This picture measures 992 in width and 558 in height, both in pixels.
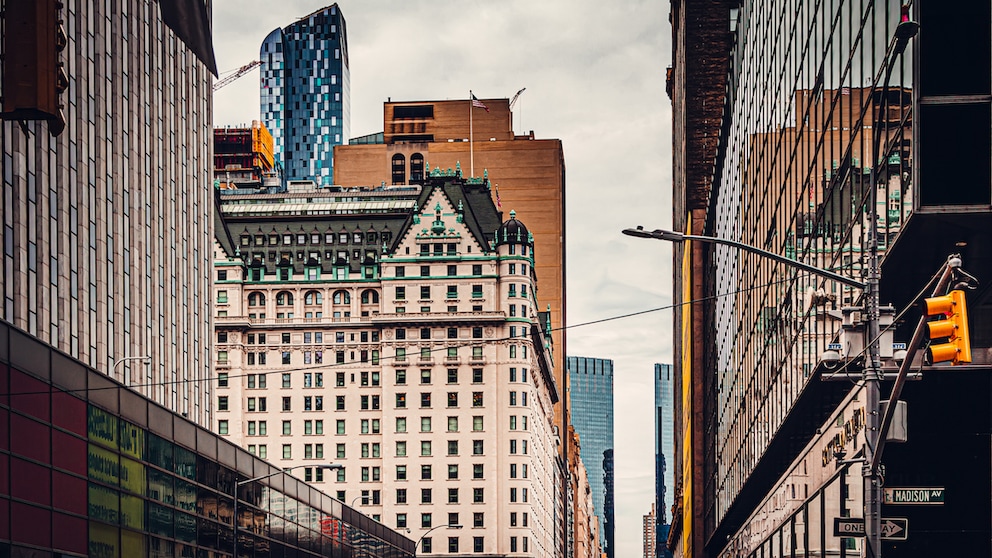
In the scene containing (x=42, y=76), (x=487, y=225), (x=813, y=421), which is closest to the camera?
(x=42, y=76)

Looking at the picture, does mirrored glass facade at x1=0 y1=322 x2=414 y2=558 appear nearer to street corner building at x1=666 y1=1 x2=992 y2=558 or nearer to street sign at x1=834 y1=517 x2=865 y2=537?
street corner building at x1=666 y1=1 x2=992 y2=558

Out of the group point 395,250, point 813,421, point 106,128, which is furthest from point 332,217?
point 813,421

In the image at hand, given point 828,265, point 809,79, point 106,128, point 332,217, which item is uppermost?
point 332,217

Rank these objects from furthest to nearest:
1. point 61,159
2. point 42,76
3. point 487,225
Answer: point 487,225 < point 61,159 < point 42,76

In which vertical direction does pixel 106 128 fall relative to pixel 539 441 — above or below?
above

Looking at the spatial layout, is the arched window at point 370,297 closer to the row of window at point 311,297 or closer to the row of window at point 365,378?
the row of window at point 311,297

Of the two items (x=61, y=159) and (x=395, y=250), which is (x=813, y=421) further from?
(x=395, y=250)

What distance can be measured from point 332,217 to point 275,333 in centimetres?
1618

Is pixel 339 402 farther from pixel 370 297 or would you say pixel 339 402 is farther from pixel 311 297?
pixel 311 297

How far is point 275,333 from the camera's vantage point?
156375 millimetres

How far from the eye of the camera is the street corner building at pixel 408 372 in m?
150

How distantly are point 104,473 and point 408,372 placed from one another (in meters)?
111

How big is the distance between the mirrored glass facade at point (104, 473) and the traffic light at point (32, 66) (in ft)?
23.8

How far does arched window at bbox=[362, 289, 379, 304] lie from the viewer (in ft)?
514
